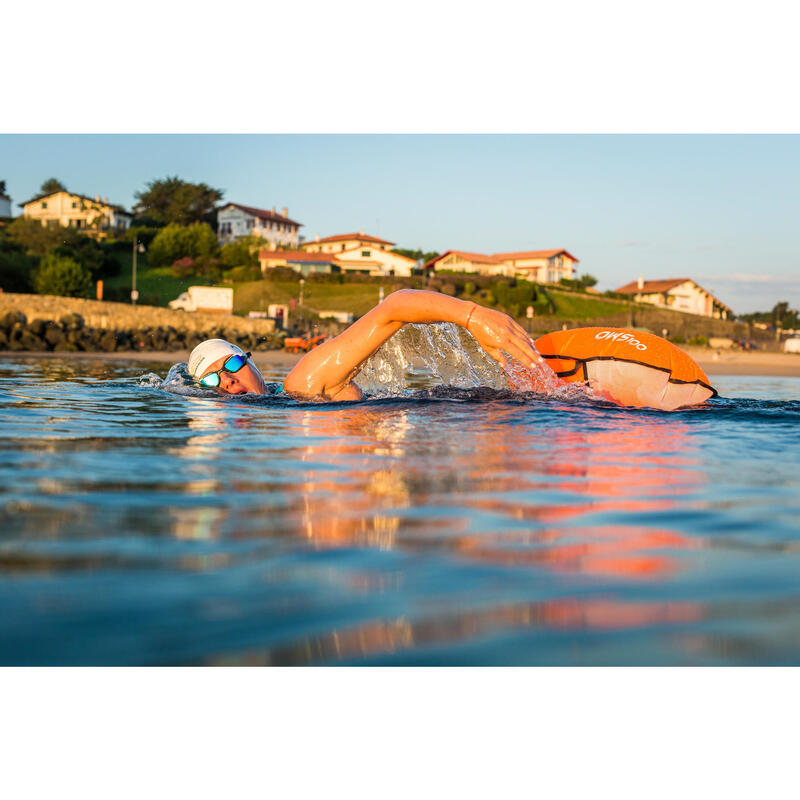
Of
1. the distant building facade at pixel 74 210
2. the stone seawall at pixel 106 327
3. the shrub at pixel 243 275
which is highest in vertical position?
the distant building facade at pixel 74 210

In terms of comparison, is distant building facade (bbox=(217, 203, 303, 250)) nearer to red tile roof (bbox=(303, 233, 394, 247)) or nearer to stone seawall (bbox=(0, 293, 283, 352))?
red tile roof (bbox=(303, 233, 394, 247))

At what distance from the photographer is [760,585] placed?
3008 mm

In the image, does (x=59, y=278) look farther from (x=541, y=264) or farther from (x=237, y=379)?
(x=541, y=264)

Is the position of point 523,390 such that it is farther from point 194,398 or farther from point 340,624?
point 340,624

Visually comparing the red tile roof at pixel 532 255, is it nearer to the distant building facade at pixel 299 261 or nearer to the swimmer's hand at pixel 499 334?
the distant building facade at pixel 299 261

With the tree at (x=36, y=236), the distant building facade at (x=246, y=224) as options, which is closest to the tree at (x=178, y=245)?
the tree at (x=36, y=236)

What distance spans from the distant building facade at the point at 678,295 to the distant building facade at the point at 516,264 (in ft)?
36.7

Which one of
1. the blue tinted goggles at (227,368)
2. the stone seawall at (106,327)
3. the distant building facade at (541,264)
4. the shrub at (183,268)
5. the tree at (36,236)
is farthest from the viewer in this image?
the distant building facade at (541,264)

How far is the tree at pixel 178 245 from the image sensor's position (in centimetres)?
9500

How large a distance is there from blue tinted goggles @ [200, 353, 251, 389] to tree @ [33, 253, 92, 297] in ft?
209

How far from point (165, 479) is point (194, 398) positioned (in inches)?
217

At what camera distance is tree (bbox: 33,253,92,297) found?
69000mm

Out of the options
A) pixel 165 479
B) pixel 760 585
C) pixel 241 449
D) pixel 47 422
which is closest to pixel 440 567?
pixel 760 585

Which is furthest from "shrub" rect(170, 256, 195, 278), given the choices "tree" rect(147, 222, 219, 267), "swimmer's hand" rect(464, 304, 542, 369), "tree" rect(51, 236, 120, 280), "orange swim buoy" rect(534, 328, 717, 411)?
"swimmer's hand" rect(464, 304, 542, 369)
